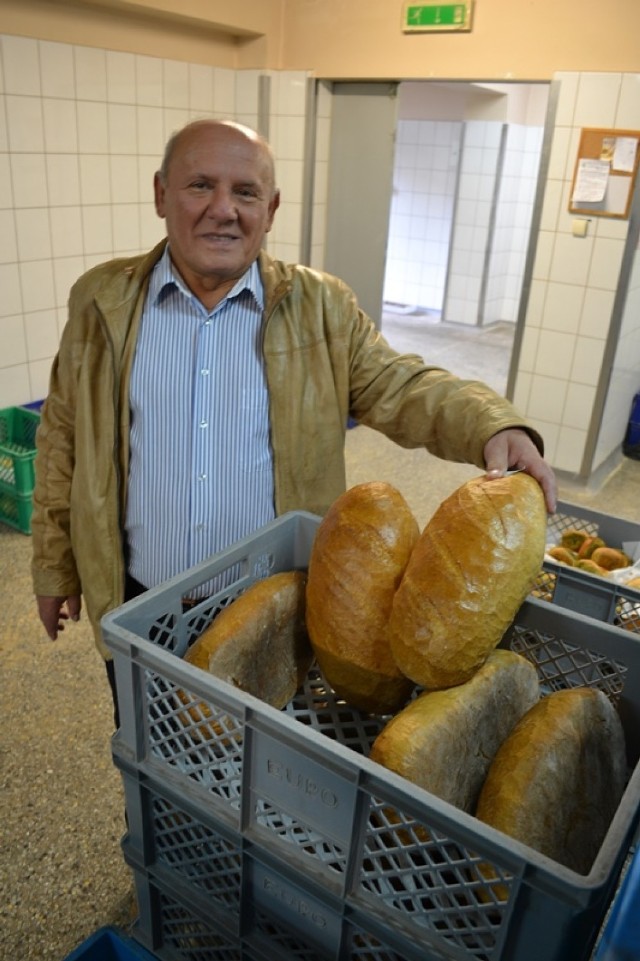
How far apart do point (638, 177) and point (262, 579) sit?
3.26 metres

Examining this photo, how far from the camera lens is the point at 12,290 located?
11.1 ft

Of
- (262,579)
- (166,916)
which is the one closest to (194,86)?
(262,579)

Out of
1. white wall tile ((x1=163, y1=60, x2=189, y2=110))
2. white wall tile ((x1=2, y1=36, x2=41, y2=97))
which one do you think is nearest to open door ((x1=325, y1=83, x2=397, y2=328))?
white wall tile ((x1=163, y1=60, x2=189, y2=110))

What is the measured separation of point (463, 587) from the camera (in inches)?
27.9

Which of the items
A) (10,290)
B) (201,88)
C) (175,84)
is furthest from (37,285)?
(201,88)

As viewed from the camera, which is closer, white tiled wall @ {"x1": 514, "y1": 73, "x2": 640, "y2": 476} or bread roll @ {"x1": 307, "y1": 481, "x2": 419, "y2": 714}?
bread roll @ {"x1": 307, "y1": 481, "x2": 419, "y2": 714}

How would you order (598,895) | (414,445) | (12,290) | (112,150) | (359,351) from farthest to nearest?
(112,150), (12,290), (359,351), (414,445), (598,895)

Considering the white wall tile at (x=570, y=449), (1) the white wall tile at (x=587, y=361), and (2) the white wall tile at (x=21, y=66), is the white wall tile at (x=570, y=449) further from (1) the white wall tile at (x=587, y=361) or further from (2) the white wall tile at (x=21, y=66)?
(2) the white wall tile at (x=21, y=66)

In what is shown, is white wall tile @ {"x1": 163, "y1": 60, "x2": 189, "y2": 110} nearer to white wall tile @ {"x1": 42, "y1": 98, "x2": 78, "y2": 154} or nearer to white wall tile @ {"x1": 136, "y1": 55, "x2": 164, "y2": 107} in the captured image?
white wall tile @ {"x1": 136, "y1": 55, "x2": 164, "y2": 107}

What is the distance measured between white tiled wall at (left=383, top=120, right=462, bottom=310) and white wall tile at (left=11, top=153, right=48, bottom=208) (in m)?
4.53

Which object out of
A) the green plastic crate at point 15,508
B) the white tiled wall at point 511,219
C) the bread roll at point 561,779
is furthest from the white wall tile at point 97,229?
the white tiled wall at point 511,219

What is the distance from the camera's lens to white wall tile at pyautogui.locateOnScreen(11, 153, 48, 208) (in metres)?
3.24

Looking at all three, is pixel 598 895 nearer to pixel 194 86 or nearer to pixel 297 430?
pixel 297 430

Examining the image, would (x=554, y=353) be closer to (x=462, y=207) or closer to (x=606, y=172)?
(x=606, y=172)
